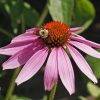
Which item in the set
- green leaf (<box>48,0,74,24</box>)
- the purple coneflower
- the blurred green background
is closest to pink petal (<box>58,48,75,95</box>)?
the purple coneflower

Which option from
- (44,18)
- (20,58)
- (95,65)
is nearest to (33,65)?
(20,58)

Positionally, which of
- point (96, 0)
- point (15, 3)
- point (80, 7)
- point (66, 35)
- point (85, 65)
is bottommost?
point (85, 65)

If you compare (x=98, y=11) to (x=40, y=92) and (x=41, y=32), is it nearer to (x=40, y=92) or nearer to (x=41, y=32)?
(x=40, y=92)

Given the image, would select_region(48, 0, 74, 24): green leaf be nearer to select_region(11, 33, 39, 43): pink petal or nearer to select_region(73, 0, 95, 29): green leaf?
select_region(73, 0, 95, 29): green leaf

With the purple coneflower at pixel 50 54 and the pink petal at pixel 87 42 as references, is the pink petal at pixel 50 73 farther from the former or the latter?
the pink petal at pixel 87 42

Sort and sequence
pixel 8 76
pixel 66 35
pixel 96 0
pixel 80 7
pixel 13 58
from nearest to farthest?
pixel 13 58
pixel 66 35
pixel 80 7
pixel 8 76
pixel 96 0

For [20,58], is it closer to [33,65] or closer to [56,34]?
[33,65]

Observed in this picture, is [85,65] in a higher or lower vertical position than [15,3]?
lower

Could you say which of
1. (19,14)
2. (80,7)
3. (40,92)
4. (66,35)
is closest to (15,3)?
(19,14)
